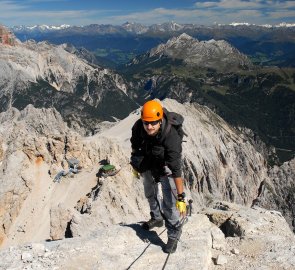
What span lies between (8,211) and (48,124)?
105 meters

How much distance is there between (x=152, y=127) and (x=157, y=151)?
1.04 meters

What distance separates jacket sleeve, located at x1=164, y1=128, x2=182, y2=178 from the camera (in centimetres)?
1483

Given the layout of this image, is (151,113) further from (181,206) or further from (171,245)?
(171,245)

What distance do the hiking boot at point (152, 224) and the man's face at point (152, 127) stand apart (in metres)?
5.38

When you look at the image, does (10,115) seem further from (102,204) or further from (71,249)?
(71,249)

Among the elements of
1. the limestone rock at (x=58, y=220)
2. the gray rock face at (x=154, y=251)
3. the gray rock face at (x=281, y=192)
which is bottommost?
the gray rock face at (x=281, y=192)

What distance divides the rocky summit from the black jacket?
3.58 metres

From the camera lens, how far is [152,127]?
14.5 metres

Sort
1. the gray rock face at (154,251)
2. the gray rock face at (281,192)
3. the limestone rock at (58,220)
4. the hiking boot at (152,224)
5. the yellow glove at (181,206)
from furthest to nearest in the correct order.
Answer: the gray rock face at (281,192) < the limestone rock at (58,220) < the hiking boot at (152,224) < the gray rock face at (154,251) < the yellow glove at (181,206)

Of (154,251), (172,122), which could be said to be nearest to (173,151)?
(172,122)

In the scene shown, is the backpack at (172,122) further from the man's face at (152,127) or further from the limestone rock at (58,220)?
the limestone rock at (58,220)

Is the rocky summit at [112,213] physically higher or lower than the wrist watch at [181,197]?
lower

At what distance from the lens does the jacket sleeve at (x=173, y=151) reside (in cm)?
1483

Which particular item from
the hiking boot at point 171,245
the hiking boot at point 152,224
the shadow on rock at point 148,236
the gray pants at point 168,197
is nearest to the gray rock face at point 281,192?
the hiking boot at point 152,224
